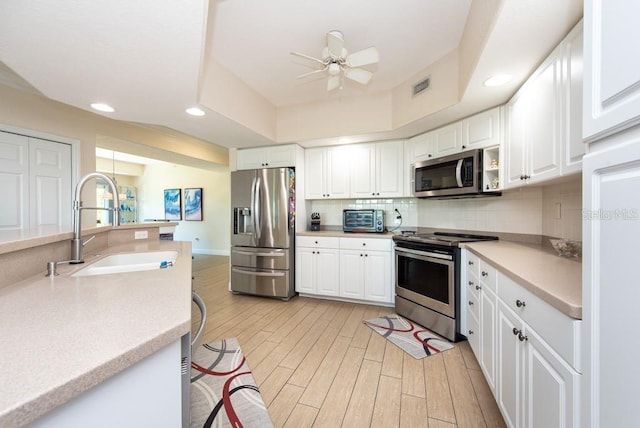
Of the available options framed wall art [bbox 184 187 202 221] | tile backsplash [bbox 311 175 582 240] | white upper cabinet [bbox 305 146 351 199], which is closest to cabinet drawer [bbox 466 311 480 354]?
tile backsplash [bbox 311 175 582 240]

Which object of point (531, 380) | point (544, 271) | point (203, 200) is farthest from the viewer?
point (203, 200)

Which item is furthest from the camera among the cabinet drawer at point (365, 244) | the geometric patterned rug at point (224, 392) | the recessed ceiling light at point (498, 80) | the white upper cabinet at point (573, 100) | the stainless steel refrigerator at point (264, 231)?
the stainless steel refrigerator at point (264, 231)

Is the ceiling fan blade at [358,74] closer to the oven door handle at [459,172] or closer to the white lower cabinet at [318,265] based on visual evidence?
the oven door handle at [459,172]

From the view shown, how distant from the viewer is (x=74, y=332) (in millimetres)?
599

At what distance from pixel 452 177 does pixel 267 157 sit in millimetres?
2341

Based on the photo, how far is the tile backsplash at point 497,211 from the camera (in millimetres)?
1824

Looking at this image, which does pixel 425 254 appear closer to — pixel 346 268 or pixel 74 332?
pixel 346 268

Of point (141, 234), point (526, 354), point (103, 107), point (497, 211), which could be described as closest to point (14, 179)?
point (103, 107)

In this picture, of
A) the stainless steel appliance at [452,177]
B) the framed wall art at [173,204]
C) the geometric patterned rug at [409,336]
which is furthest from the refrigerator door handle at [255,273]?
the framed wall art at [173,204]

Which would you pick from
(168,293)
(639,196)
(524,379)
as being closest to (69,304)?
(168,293)

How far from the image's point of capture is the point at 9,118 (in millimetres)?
2641

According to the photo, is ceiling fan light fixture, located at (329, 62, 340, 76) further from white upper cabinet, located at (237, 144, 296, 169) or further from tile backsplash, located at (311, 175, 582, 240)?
tile backsplash, located at (311, 175, 582, 240)

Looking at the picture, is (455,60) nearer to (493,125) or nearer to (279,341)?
(493,125)

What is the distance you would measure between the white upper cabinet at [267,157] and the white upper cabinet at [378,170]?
853mm
